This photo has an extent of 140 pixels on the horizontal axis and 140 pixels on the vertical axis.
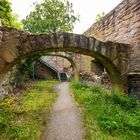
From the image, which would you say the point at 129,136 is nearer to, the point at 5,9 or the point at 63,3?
the point at 5,9

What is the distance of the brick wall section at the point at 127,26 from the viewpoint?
675 centimetres

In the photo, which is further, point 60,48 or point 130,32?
point 130,32

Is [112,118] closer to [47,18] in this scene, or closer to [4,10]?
[4,10]

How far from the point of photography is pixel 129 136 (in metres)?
4.39

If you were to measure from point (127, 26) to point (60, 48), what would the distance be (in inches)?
105

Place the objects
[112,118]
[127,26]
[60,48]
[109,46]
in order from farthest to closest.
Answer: [127,26]
[109,46]
[60,48]
[112,118]

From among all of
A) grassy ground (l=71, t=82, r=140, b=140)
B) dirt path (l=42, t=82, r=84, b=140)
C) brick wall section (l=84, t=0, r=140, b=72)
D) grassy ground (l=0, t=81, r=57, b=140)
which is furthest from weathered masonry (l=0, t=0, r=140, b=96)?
dirt path (l=42, t=82, r=84, b=140)

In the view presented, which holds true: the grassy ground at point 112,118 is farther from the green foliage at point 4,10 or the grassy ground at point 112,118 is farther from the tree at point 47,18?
the tree at point 47,18

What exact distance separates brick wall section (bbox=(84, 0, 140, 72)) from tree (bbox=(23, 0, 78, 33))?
1387 centimetres

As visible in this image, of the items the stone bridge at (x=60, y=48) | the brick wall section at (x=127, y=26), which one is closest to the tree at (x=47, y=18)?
the brick wall section at (x=127, y=26)

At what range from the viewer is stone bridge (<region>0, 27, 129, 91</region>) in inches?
209

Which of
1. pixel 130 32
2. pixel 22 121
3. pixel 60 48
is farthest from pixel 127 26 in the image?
pixel 22 121

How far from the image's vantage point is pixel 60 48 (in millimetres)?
5996

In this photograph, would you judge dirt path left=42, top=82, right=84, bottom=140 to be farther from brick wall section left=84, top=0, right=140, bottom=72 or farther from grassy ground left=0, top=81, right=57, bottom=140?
brick wall section left=84, top=0, right=140, bottom=72
